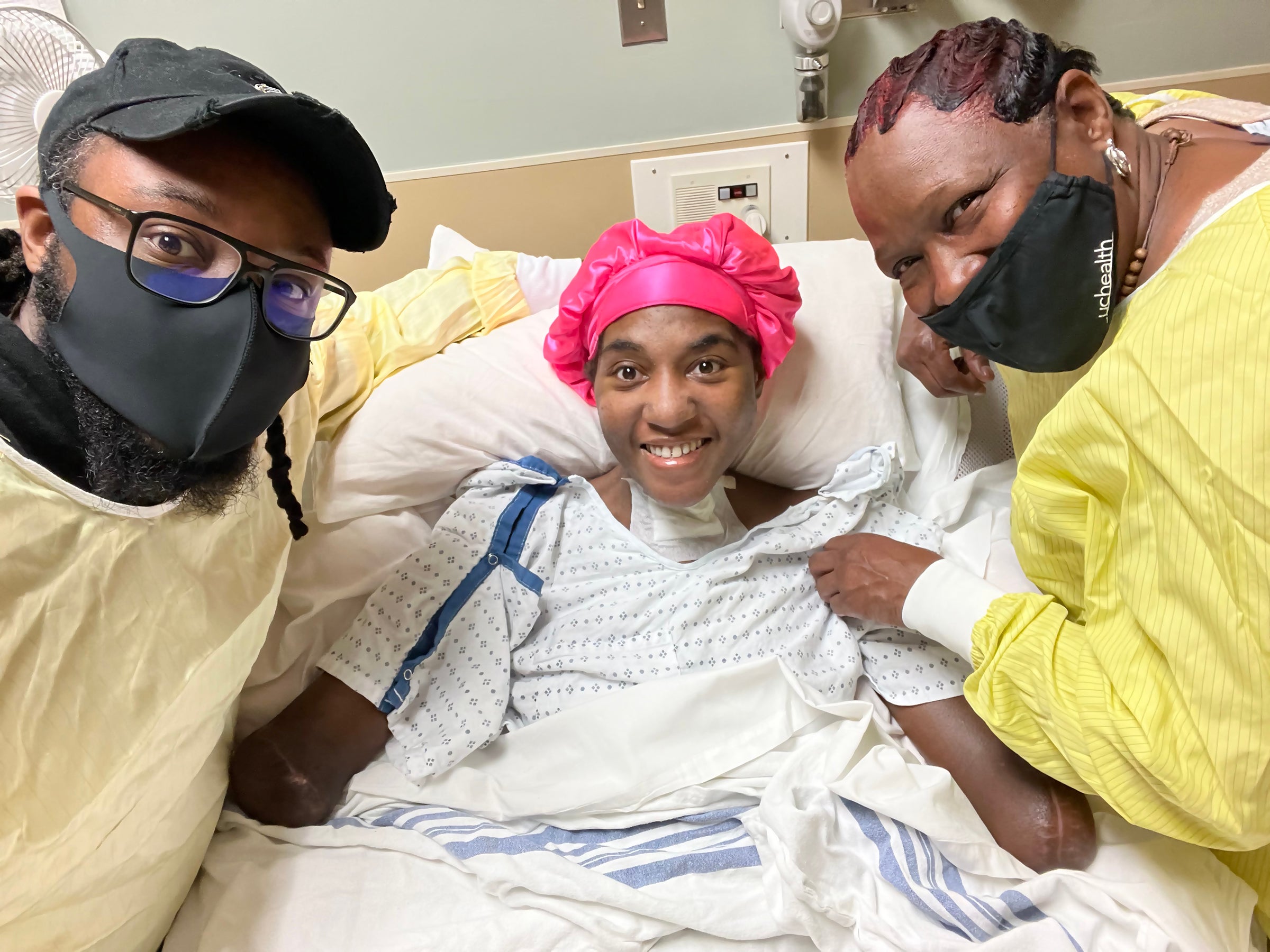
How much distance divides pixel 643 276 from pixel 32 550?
0.97m

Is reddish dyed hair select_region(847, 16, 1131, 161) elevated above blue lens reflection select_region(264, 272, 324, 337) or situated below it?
above

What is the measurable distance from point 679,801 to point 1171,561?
77cm

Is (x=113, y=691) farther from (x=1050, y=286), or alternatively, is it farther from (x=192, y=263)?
(x=1050, y=286)

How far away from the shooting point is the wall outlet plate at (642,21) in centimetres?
160

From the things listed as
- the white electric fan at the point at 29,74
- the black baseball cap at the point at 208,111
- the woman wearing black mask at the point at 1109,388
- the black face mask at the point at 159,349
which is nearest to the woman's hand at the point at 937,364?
the woman wearing black mask at the point at 1109,388

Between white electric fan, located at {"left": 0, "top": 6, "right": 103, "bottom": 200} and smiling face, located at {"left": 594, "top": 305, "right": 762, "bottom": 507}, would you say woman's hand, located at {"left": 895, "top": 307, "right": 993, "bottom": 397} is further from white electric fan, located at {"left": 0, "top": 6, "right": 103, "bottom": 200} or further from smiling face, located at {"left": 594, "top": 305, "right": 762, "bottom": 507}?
white electric fan, located at {"left": 0, "top": 6, "right": 103, "bottom": 200}

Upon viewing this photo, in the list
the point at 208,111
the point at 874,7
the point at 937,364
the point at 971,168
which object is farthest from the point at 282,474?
the point at 874,7

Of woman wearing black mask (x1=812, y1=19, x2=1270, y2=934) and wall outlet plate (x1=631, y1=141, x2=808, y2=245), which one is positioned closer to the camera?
woman wearing black mask (x1=812, y1=19, x2=1270, y2=934)

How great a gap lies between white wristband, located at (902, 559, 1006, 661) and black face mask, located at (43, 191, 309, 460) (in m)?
1.01

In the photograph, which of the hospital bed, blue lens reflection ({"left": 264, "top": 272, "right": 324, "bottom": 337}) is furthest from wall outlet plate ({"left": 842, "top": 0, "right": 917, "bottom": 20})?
blue lens reflection ({"left": 264, "top": 272, "right": 324, "bottom": 337})

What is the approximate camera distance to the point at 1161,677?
809 millimetres

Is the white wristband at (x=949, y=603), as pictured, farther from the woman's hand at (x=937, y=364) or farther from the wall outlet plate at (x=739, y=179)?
the wall outlet plate at (x=739, y=179)

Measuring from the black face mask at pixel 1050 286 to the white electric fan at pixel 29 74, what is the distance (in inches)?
49.4

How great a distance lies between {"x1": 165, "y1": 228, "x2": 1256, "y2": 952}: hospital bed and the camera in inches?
39.9
